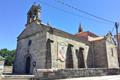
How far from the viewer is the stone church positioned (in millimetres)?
23891

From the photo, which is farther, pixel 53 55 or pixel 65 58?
pixel 65 58

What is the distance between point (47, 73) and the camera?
1390cm

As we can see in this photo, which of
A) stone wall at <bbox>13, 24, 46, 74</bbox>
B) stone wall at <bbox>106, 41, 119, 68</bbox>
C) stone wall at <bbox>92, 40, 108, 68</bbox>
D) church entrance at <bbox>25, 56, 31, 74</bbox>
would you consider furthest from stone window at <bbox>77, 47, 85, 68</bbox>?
church entrance at <bbox>25, 56, 31, 74</bbox>

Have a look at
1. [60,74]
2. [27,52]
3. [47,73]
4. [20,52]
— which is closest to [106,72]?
[60,74]

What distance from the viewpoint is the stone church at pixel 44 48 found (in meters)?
23.9

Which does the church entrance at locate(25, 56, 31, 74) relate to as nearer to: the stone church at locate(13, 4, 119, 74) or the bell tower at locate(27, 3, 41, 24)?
the stone church at locate(13, 4, 119, 74)

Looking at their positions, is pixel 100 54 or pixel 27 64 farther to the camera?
pixel 100 54

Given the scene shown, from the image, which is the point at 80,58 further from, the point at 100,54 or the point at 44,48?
the point at 44,48

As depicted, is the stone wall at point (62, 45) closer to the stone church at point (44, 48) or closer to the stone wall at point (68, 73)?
the stone church at point (44, 48)

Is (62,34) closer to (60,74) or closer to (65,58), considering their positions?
(65,58)

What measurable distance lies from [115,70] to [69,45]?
8.99 m

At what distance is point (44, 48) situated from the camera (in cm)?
2391

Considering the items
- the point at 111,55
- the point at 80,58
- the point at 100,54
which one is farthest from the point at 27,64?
the point at 111,55

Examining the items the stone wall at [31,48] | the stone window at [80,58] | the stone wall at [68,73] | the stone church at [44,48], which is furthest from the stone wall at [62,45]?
the stone wall at [68,73]
